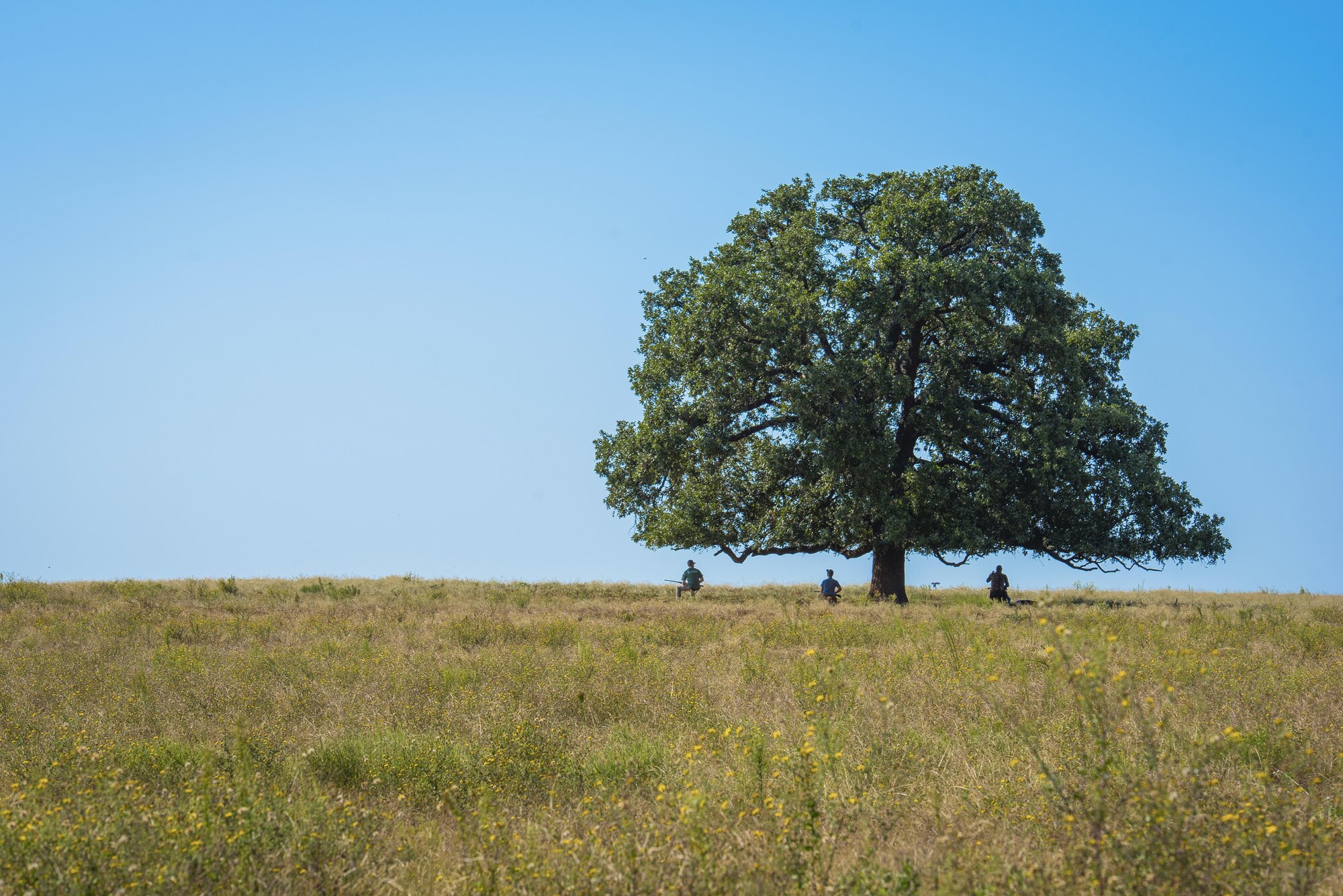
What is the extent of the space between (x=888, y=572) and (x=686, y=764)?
20801 mm

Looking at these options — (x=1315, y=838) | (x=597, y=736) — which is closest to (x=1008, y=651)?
(x=597, y=736)

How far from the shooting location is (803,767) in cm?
584

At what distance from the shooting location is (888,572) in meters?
27.4

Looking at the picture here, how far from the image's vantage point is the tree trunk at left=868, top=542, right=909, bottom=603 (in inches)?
1070

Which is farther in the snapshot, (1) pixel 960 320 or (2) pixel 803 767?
(1) pixel 960 320

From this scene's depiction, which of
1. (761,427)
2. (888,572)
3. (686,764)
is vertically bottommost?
(686,764)

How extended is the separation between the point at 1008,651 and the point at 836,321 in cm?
1363

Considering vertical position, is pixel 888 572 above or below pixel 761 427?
below

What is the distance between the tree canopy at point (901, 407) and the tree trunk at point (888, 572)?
6cm

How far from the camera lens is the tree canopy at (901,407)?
2439cm

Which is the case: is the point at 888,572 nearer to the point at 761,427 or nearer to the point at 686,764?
the point at 761,427

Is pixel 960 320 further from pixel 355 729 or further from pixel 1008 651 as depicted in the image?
pixel 355 729

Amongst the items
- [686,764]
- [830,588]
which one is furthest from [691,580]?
[686,764]

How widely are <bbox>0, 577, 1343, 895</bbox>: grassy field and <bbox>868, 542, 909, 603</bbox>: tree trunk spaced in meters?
11.1
